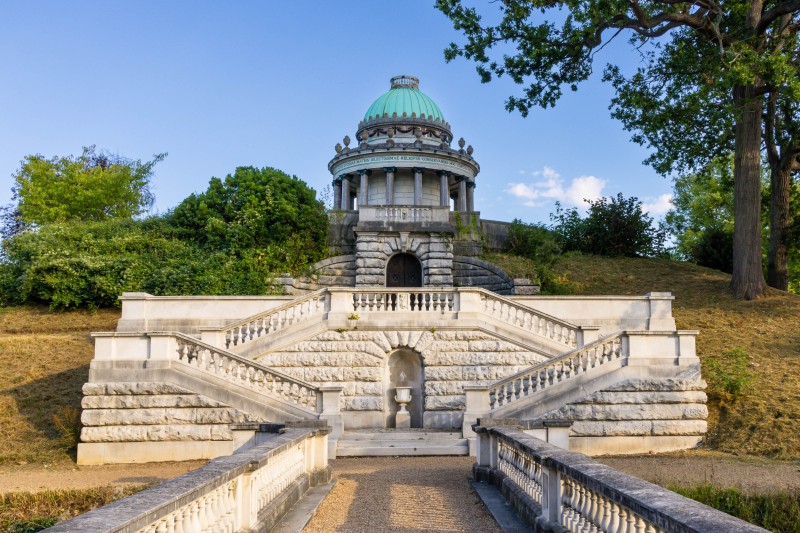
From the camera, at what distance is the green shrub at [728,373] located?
1559cm

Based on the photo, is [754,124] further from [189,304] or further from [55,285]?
[55,285]

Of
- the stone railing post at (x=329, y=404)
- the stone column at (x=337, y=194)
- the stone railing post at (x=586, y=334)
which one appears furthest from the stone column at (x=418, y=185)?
the stone railing post at (x=329, y=404)

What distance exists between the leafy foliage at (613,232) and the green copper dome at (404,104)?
1158 cm

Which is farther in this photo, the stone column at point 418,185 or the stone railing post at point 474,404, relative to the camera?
the stone column at point 418,185

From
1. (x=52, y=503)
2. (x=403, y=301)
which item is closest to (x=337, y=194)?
(x=403, y=301)

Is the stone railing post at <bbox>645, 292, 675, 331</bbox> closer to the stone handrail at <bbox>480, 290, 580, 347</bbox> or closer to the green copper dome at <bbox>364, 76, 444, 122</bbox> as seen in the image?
the stone handrail at <bbox>480, 290, 580, 347</bbox>

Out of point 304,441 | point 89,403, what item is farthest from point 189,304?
point 304,441

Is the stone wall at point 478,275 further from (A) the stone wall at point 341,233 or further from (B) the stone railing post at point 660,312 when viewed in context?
(B) the stone railing post at point 660,312

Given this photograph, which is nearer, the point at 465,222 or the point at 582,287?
the point at 582,287

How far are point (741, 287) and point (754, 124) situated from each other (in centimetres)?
534

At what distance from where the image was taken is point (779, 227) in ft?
82.6

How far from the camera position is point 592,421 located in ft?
49.3

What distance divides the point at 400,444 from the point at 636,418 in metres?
5.25

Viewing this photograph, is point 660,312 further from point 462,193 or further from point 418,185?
point 462,193
